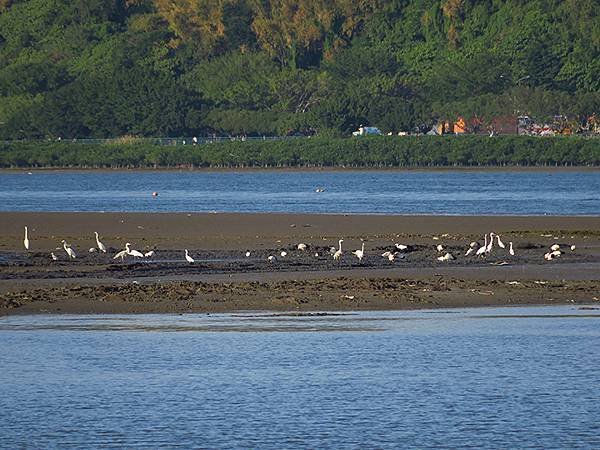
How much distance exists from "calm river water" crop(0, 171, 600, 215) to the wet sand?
10.8 m

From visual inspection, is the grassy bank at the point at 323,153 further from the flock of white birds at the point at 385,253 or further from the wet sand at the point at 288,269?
the flock of white birds at the point at 385,253

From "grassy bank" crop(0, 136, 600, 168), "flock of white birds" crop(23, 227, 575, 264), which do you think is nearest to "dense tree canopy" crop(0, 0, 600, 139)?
"grassy bank" crop(0, 136, 600, 168)

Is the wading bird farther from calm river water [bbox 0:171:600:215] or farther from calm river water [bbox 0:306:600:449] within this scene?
calm river water [bbox 0:171:600:215]

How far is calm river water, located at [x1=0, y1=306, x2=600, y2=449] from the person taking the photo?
577 inches

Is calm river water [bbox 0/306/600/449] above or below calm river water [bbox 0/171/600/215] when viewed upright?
above

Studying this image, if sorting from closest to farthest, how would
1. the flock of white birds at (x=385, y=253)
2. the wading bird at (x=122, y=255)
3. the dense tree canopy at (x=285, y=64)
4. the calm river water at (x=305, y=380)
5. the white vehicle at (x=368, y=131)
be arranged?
1. the calm river water at (x=305, y=380)
2. the flock of white birds at (x=385, y=253)
3. the wading bird at (x=122, y=255)
4. the white vehicle at (x=368, y=131)
5. the dense tree canopy at (x=285, y=64)

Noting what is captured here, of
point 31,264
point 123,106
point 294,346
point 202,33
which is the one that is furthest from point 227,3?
point 294,346

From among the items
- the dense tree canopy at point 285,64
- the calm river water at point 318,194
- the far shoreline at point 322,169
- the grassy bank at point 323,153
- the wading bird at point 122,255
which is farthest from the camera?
the dense tree canopy at point 285,64

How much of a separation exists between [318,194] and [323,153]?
4741 centimetres

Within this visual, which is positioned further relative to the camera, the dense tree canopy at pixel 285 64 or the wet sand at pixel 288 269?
the dense tree canopy at pixel 285 64

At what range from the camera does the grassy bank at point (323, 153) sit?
108 metres

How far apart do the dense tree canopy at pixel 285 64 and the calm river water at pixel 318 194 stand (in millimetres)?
13926

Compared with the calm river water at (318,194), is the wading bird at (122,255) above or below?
above

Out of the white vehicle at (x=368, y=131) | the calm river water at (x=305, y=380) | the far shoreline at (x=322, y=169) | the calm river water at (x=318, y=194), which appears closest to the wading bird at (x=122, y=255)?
the calm river water at (x=305, y=380)
